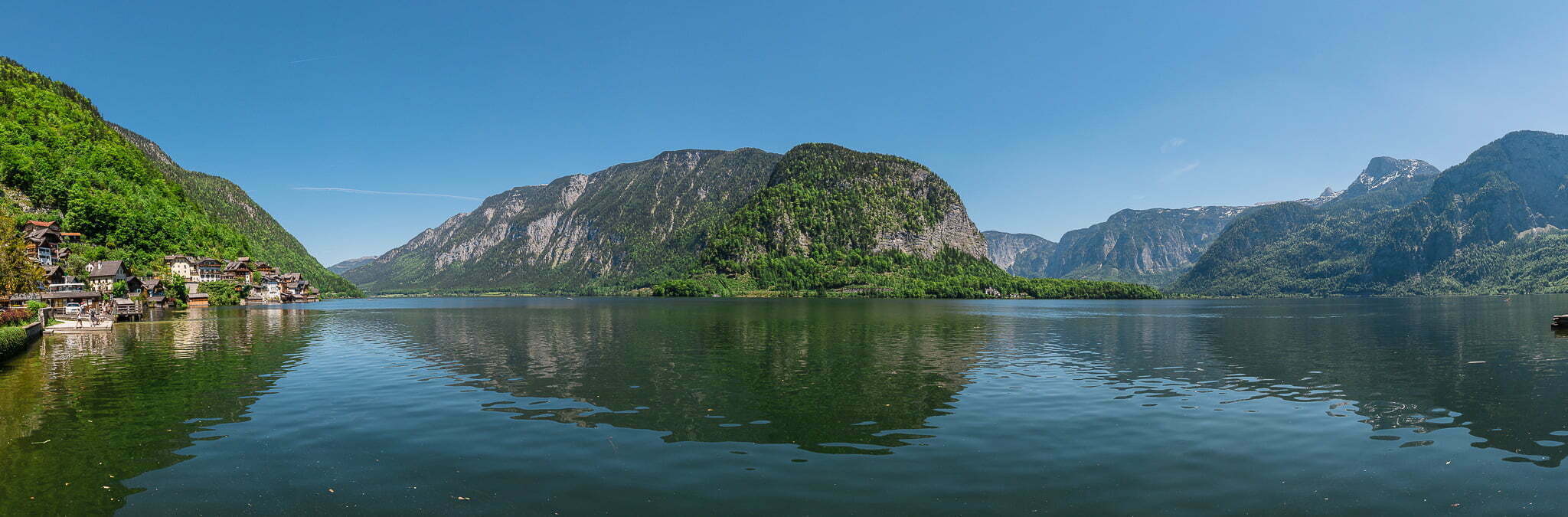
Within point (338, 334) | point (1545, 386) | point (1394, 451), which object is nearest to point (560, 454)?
point (1394, 451)

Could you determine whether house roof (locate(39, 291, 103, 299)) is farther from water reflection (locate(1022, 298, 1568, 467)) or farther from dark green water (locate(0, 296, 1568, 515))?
water reflection (locate(1022, 298, 1568, 467))

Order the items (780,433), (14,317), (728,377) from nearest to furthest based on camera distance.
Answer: (780,433) → (728,377) → (14,317)

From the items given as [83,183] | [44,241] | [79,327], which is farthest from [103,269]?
[83,183]

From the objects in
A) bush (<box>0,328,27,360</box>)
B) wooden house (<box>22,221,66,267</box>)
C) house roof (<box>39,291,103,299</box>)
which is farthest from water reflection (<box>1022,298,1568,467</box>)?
wooden house (<box>22,221,66,267</box>)

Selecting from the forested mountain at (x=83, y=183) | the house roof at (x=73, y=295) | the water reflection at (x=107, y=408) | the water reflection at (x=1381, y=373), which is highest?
the forested mountain at (x=83, y=183)

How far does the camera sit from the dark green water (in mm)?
15953

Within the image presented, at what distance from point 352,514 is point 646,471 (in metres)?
6.70

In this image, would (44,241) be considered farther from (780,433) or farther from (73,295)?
(780,433)

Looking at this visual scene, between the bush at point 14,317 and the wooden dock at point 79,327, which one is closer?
the bush at point 14,317

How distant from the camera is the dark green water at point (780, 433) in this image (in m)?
16.0

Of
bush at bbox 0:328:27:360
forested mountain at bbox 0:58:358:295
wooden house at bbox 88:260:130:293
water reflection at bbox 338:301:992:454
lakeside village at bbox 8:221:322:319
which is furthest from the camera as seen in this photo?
forested mountain at bbox 0:58:358:295

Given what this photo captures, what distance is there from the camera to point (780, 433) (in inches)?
931

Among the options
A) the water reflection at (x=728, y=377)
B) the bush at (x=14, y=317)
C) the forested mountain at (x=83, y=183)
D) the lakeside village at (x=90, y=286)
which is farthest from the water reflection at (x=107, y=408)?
the forested mountain at (x=83, y=183)

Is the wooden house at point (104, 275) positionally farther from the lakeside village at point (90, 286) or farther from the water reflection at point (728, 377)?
the water reflection at point (728, 377)
